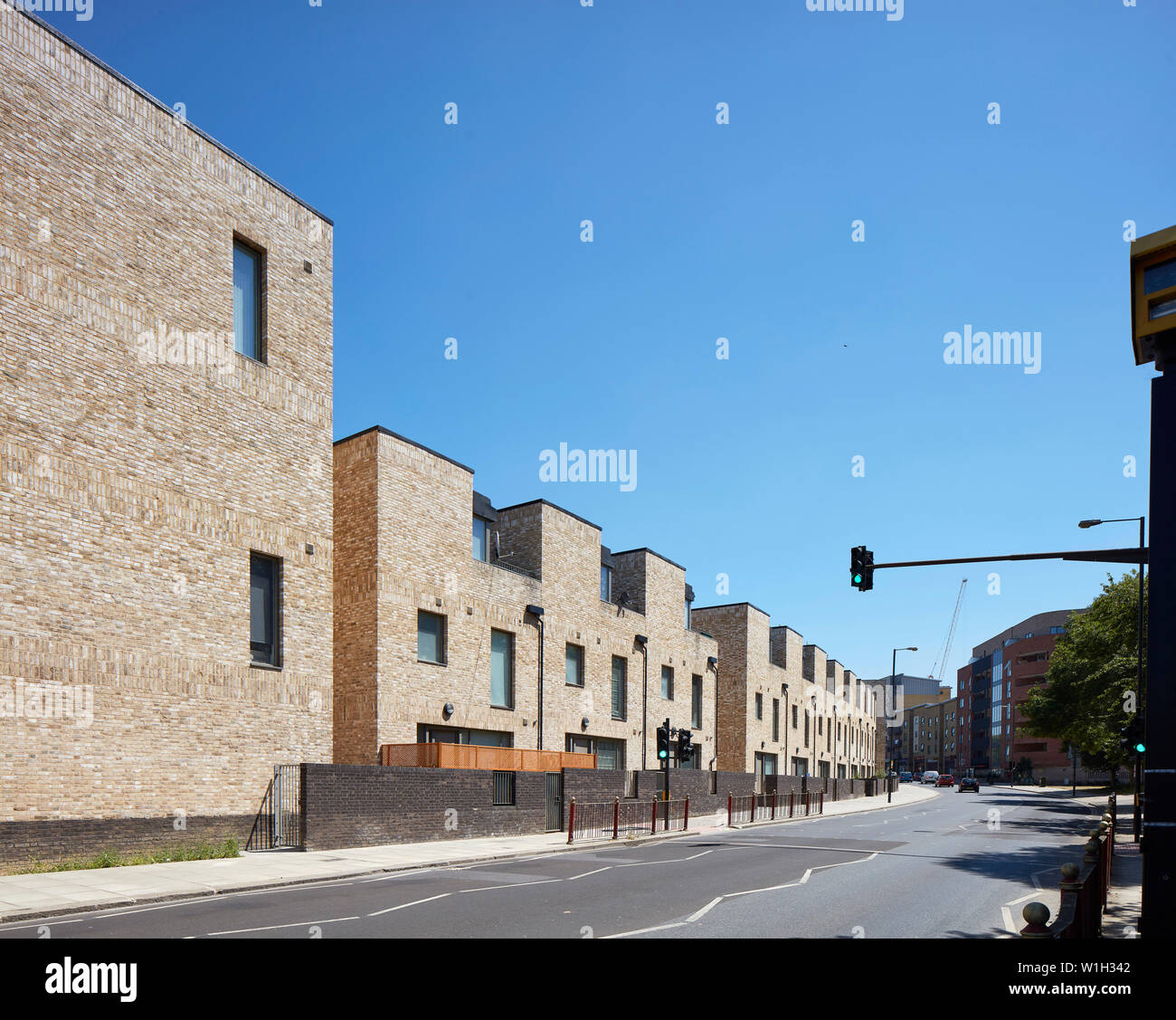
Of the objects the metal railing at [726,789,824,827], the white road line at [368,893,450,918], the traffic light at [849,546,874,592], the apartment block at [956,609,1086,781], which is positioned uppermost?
the traffic light at [849,546,874,592]

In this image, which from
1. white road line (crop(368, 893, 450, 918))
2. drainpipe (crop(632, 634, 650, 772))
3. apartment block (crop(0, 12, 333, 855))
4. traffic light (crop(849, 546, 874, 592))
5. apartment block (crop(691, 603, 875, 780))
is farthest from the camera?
apartment block (crop(691, 603, 875, 780))

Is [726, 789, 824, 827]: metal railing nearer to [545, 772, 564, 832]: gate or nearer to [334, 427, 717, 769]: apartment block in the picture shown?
Answer: [334, 427, 717, 769]: apartment block

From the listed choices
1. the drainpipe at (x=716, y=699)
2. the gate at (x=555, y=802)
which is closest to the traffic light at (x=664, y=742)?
the gate at (x=555, y=802)

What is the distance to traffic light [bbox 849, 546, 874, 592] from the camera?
20.3 m

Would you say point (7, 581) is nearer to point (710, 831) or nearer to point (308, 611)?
point (308, 611)

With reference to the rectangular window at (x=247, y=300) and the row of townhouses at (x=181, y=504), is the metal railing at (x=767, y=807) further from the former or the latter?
the rectangular window at (x=247, y=300)

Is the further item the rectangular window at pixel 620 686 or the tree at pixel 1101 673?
the tree at pixel 1101 673

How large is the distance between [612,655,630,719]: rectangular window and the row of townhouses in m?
9.71

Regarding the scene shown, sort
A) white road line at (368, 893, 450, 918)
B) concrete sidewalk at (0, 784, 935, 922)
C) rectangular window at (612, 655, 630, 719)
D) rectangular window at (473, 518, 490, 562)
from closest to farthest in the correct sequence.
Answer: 1. white road line at (368, 893, 450, 918)
2. concrete sidewalk at (0, 784, 935, 922)
3. rectangular window at (473, 518, 490, 562)
4. rectangular window at (612, 655, 630, 719)

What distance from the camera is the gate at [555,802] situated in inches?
1168

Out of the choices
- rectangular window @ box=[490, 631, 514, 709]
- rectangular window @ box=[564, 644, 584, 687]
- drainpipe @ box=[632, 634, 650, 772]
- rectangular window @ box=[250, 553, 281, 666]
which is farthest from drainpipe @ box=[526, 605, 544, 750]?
rectangular window @ box=[250, 553, 281, 666]

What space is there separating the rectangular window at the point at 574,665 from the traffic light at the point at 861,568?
705 inches

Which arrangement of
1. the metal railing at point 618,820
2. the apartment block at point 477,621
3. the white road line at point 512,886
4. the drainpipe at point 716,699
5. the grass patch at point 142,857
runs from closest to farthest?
the white road line at point 512,886 → the grass patch at point 142,857 → the apartment block at point 477,621 → the metal railing at point 618,820 → the drainpipe at point 716,699
